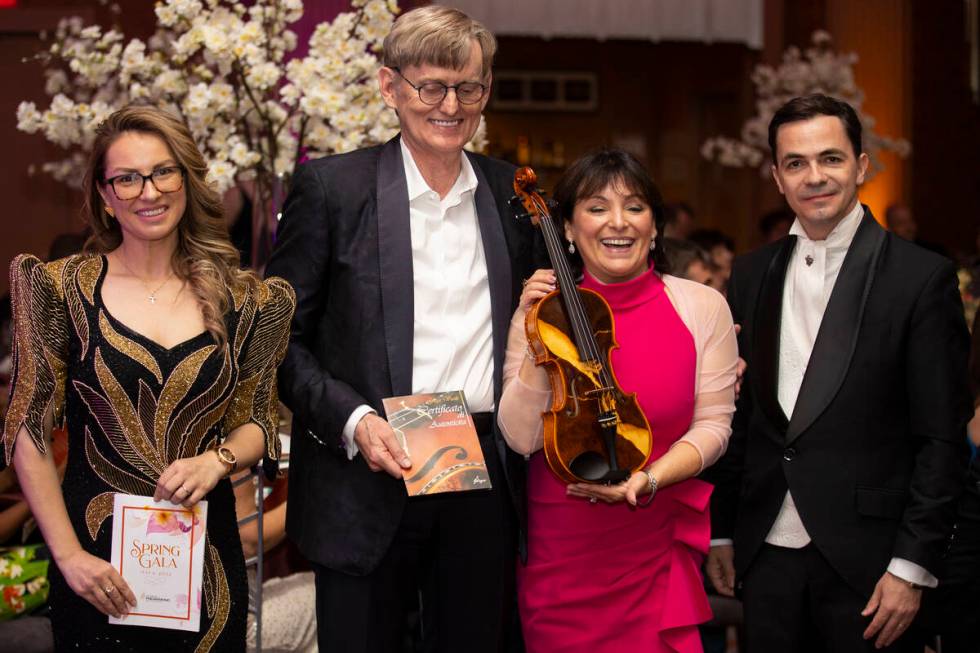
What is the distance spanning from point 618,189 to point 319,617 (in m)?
1.05

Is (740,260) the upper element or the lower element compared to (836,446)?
upper

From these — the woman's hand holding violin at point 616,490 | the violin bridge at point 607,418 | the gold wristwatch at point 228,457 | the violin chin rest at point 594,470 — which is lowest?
the woman's hand holding violin at point 616,490

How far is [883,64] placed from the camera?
914 cm

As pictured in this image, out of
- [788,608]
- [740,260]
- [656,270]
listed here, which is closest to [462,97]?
[656,270]

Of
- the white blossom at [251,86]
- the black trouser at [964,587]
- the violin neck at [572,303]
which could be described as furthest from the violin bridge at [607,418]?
the white blossom at [251,86]

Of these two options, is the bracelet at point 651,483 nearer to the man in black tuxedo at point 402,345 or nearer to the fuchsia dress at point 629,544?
the fuchsia dress at point 629,544

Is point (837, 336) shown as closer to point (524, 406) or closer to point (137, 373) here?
point (524, 406)

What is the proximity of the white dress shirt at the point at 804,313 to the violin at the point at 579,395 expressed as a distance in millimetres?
384

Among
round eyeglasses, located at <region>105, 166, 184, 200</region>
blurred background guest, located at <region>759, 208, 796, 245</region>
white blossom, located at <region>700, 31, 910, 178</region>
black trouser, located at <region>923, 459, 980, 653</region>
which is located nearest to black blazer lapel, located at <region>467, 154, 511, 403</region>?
round eyeglasses, located at <region>105, 166, 184, 200</region>

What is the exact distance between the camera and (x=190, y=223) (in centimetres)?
230

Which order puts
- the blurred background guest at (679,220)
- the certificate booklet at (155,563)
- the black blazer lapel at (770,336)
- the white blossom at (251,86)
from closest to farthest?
1. the certificate booklet at (155,563)
2. the black blazer lapel at (770,336)
3. the white blossom at (251,86)
4. the blurred background guest at (679,220)

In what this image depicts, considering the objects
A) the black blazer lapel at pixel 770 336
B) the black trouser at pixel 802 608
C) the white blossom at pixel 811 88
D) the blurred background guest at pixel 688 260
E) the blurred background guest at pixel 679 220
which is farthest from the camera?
the white blossom at pixel 811 88

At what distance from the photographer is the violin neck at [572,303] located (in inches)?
88.0

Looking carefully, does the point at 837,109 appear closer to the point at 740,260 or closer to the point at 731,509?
the point at 740,260
